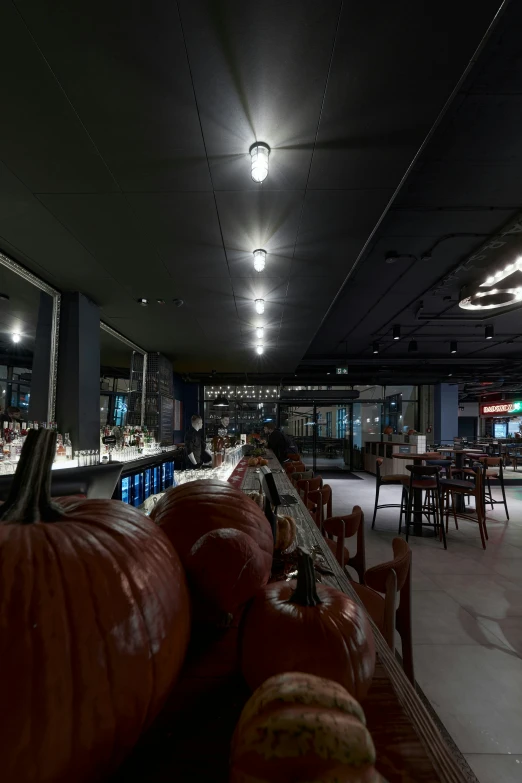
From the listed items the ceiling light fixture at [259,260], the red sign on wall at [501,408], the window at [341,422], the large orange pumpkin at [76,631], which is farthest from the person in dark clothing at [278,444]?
the red sign on wall at [501,408]

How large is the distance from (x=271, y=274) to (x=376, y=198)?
1786 millimetres

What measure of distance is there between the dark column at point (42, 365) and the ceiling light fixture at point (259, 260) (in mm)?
3180

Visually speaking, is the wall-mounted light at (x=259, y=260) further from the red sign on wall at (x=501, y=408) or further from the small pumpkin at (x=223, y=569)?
the red sign on wall at (x=501, y=408)

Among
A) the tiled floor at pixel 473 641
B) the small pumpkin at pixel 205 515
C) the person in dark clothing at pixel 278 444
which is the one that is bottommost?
the tiled floor at pixel 473 641

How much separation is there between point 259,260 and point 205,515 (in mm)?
3976

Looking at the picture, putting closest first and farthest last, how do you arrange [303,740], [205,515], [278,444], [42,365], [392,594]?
[303,740]
[205,515]
[392,594]
[42,365]
[278,444]

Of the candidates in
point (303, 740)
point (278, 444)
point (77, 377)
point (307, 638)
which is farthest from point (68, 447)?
point (303, 740)

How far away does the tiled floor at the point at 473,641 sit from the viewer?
178 cm

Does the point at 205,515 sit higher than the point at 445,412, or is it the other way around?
the point at 445,412

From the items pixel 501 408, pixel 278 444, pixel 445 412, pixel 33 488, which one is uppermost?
pixel 501 408

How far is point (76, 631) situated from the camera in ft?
1.01

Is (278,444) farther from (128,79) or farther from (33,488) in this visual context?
(33,488)

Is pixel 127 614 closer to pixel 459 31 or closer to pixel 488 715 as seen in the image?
pixel 488 715

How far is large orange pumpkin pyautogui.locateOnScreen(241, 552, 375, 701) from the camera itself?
415mm
